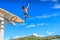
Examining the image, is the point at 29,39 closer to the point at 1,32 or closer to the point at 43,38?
the point at 43,38

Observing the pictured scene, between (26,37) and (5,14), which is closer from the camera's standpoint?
(5,14)

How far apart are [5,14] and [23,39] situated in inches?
155

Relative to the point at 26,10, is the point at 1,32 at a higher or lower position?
lower

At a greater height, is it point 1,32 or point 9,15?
point 9,15

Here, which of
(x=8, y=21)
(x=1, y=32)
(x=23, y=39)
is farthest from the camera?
(x=23, y=39)

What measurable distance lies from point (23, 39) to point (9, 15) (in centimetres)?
375

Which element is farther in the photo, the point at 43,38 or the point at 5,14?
the point at 43,38

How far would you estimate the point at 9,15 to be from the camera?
871 cm

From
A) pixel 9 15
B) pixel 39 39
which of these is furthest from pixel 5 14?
pixel 39 39

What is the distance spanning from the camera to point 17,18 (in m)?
8.95

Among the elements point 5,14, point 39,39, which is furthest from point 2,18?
point 39,39

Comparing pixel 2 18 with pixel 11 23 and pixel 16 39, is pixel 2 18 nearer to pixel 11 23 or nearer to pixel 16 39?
pixel 11 23

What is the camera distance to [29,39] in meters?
12.3

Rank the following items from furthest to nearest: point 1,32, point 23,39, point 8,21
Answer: point 23,39 → point 8,21 → point 1,32
